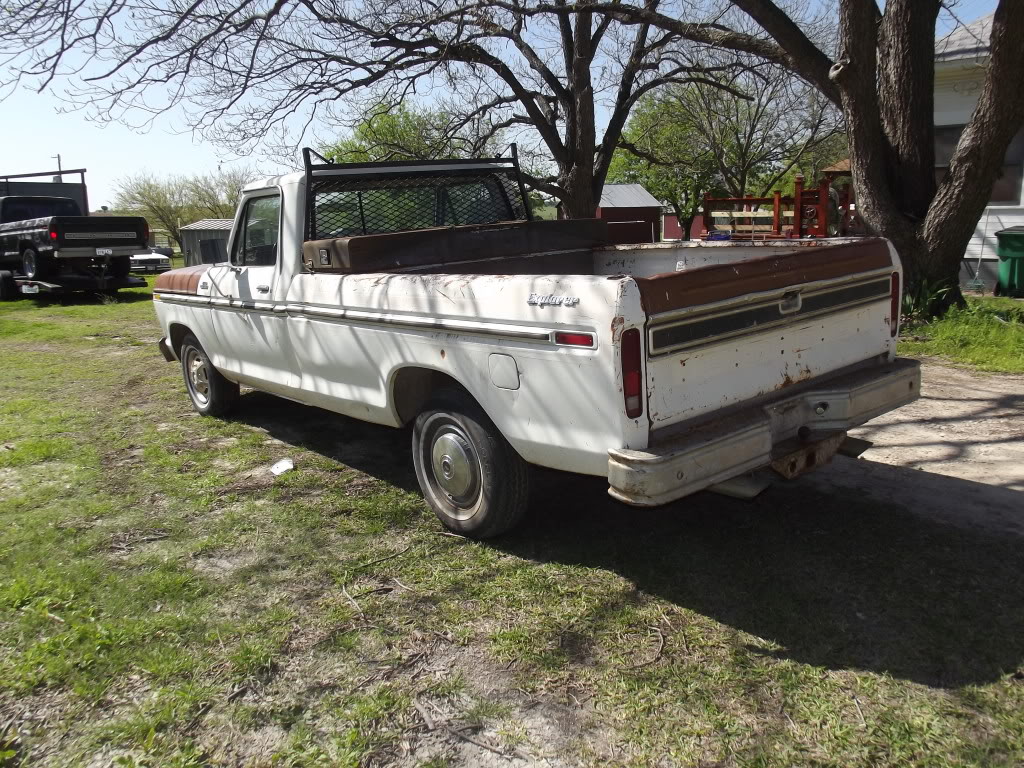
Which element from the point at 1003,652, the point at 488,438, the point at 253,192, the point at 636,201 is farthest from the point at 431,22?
the point at 636,201

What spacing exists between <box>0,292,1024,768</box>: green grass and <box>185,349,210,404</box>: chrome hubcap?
5.82 feet

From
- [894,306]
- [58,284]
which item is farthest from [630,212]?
[894,306]

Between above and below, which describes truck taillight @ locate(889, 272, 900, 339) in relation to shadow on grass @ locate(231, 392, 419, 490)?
above

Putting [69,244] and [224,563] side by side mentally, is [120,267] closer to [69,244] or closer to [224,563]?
[69,244]

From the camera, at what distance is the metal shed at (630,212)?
262 inches

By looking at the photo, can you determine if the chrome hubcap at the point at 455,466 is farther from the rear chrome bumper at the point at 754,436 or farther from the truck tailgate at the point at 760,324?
the truck tailgate at the point at 760,324

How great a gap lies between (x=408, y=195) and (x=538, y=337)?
278cm

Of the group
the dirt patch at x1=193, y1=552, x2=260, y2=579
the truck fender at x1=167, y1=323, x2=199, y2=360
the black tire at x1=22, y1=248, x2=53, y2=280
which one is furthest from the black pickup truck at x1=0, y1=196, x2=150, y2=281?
the dirt patch at x1=193, y1=552, x2=260, y2=579

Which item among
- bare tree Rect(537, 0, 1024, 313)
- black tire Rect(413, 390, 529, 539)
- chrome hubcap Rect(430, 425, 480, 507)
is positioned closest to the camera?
black tire Rect(413, 390, 529, 539)

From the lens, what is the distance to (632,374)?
3174 millimetres

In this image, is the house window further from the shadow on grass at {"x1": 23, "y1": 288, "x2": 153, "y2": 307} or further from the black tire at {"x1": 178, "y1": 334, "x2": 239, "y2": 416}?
the shadow on grass at {"x1": 23, "y1": 288, "x2": 153, "y2": 307}

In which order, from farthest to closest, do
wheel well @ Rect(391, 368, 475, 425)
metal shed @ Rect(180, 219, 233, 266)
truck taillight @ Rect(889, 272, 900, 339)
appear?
metal shed @ Rect(180, 219, 233, 266) → wheel well @ Rect(391, 368, 475, 425) → truck taillight @ Rect(889, 272, 900, 339)

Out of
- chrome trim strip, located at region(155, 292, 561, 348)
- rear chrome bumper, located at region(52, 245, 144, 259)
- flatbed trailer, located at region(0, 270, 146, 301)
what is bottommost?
chrome trim strip, located at region(155, 292, 561, 348)

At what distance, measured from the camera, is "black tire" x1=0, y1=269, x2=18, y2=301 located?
17250 mm
